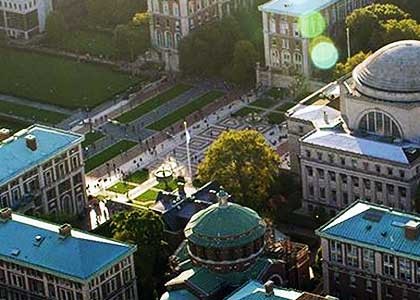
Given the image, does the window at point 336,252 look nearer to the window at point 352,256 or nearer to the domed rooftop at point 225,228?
the window at point 352,256

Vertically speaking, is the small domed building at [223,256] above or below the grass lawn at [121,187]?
above

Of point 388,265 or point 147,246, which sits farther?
point 147,246

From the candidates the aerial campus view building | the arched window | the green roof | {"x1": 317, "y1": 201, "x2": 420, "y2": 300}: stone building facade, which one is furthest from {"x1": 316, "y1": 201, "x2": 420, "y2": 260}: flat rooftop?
the arched window

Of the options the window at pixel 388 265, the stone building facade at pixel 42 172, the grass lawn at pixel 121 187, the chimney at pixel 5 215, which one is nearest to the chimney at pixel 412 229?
the window at pixel 388 265

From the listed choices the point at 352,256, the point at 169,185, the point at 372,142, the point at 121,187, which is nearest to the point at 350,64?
the point at 372,142

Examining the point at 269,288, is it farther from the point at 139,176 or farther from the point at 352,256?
the point at 139,176

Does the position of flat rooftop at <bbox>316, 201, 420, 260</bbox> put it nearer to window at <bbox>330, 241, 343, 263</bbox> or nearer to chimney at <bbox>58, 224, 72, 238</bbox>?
window at <bbox>330, 241, 343, 263</bbox>
